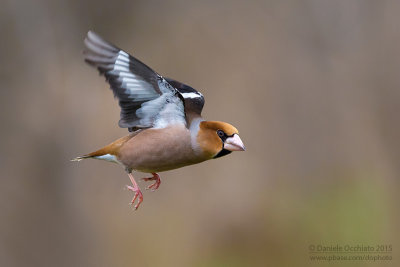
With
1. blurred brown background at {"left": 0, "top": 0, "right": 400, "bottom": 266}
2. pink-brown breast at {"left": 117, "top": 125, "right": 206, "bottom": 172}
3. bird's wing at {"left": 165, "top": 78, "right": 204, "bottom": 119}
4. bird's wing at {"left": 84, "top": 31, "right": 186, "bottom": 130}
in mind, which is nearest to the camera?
bird's wing at {"left": 84, "top": 31, "right": 186, "bottom": 130}

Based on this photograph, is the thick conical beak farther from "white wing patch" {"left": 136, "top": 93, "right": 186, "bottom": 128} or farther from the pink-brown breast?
"white wing patch" {"left": 136, "top": 93, "right": 186, "bottom": 128}

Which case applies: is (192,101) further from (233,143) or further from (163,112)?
(233,143)

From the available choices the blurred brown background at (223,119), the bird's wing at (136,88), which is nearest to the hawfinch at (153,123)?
the bird's wing at (136,88)

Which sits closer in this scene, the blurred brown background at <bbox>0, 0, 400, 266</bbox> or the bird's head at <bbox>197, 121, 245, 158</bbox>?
the bird's head at <bbox>197, 121, 245, 158</bbox>

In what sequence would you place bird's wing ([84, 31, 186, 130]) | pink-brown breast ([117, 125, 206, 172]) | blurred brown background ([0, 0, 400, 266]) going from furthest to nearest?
blurred brown background ([0, 0, 400, 266])
pink-brown breast ([117, 125, 206, 172])
bird's wing ([84, 31, 186, 130])

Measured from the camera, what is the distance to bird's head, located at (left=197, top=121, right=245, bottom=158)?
2420 mm

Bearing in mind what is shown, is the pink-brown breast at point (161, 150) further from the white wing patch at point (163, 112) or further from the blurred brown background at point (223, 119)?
the blurred brown background at point (223, 119)

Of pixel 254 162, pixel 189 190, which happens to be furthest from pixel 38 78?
pixel 254 162

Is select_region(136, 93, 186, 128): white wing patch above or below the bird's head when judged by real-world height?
above

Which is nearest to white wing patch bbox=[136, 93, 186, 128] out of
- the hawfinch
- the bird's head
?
the hawfinch

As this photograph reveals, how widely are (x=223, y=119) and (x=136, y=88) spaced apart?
2.31 metres

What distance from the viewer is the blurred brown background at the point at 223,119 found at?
15.9 feet

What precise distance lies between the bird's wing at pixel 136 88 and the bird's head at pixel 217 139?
17 centimetres

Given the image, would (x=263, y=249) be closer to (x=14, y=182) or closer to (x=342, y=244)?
(x=342, y=244)
